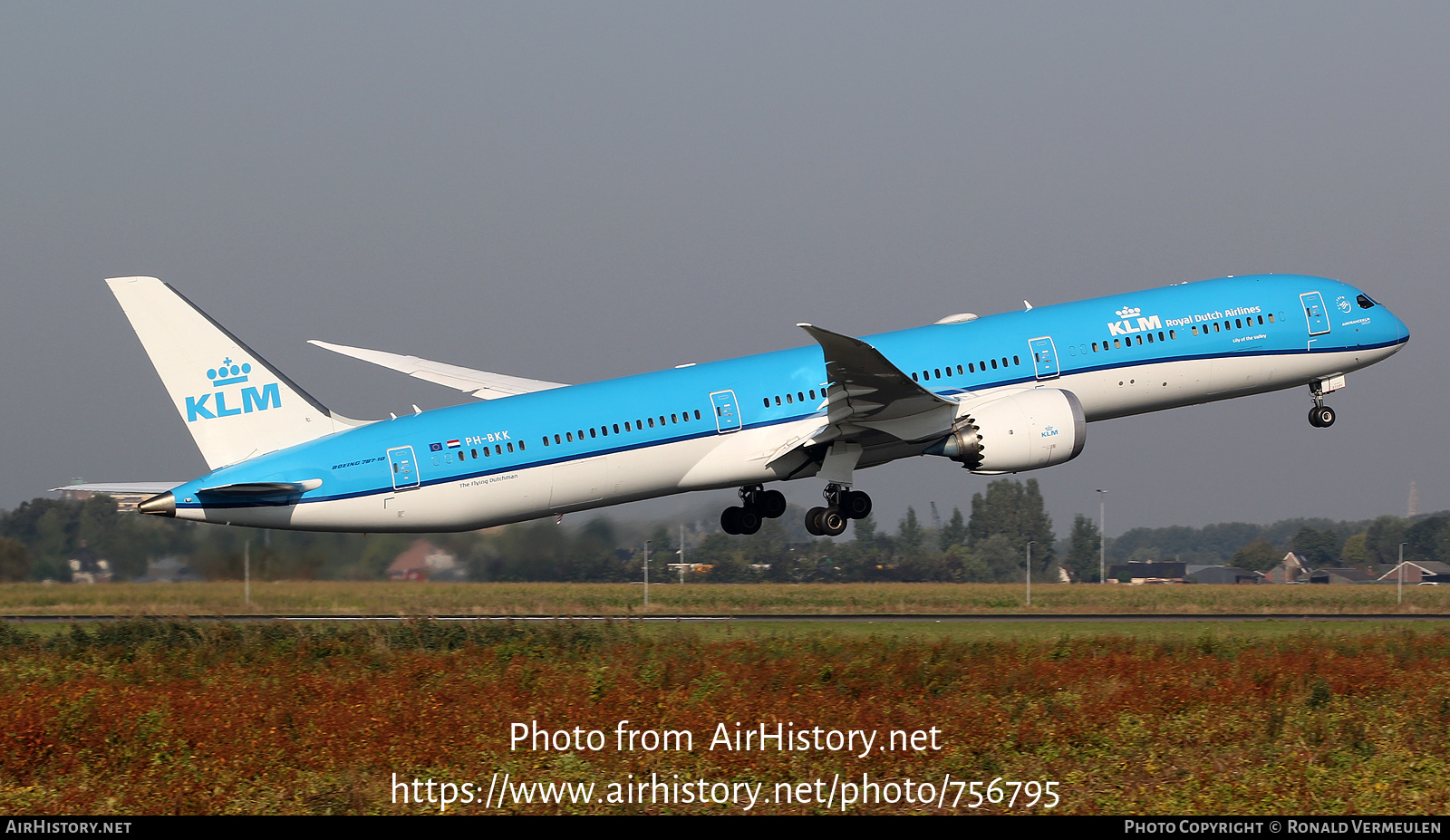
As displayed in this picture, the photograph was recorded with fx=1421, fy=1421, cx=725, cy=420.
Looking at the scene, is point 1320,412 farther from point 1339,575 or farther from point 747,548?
point 1339,575

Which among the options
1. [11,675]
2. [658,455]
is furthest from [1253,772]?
[11,675]

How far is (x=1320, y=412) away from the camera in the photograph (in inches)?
1677

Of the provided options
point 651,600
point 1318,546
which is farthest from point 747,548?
point 1318,546

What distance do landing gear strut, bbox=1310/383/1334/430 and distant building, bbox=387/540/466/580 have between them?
26.7 meters

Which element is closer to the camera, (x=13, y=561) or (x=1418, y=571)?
(x=13, y=561)

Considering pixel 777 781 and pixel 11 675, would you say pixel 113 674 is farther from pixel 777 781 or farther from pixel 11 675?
pixel 777 781

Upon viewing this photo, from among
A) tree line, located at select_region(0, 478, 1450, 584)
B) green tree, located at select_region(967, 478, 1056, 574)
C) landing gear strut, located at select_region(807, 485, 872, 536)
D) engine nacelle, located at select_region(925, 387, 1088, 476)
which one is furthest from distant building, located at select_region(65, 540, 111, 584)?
green tree, located at select_region(967, 478, 1056, 574)

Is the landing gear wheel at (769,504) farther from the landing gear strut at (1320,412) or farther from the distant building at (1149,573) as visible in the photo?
the distant building at (1149,573)

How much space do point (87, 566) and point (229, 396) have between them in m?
13.4

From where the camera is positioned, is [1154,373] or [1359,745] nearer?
[1359,745]

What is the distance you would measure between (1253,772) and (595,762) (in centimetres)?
903

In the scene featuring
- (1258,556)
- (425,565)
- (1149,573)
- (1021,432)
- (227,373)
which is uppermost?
(227,373)

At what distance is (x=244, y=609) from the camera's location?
41.8 m

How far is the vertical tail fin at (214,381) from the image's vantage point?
3419 cm
